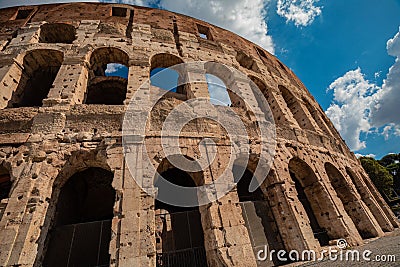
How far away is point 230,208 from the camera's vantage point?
5.41 meters

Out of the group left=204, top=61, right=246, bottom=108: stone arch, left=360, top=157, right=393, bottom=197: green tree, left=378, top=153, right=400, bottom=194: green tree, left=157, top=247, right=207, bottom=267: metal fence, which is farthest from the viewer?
left=378, top=153, right=400, bottom=194: green tree

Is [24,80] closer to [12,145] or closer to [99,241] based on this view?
[12,145]

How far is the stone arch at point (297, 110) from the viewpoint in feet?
33.0

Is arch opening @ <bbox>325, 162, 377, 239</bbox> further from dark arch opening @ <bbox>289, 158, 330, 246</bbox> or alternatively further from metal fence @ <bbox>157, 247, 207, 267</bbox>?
metal fence @ <bbox>157, 247, 207, 267</bbox>

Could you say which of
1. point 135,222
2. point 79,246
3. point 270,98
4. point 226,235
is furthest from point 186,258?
point 270,98

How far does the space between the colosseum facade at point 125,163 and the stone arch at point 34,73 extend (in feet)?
0.14

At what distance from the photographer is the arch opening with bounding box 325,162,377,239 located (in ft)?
25.6

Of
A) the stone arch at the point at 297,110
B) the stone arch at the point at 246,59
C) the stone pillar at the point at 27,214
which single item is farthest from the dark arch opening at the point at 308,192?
the stone pillar at the point at 27,214

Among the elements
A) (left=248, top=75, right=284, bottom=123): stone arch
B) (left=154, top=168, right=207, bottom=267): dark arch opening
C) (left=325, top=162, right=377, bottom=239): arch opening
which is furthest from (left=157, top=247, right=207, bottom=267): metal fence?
(left=325, top=162, right=377, bottom=239): arch opening

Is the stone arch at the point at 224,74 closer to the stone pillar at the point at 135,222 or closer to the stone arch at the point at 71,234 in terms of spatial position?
the stone pillar at the point at 135,222
